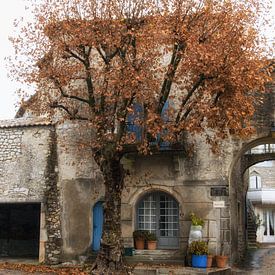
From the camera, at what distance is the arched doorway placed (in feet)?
53.1

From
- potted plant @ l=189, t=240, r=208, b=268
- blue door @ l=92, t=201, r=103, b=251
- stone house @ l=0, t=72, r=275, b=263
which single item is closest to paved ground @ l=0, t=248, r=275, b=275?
stone house @ l=0, t=72, r=275, b=263

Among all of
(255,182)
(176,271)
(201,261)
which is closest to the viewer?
(176,271)

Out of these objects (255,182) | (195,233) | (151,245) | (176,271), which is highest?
(255,182)

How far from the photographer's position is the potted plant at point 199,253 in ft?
47.8

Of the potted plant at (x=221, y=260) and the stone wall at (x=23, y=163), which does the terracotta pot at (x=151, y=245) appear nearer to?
the potted plant at (x=221, y=260)

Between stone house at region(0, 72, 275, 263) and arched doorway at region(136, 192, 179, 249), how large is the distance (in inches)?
1.3

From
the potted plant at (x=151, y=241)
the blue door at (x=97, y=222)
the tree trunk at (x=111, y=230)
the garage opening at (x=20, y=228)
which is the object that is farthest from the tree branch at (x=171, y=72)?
the garage opening at (x=20, y=228)

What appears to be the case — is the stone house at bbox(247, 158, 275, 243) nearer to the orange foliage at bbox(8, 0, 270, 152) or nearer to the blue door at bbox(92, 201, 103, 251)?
the blue door at bbox(92, 201, 103, 251)

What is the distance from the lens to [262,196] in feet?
107

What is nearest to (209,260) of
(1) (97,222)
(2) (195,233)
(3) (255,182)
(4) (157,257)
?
(2) (195,233)

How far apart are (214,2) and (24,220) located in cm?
1313

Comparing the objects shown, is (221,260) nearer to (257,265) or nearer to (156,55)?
(257,265)

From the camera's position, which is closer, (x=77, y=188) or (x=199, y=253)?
(x=199, y=253)

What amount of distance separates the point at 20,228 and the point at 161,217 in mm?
7791
